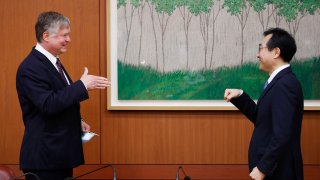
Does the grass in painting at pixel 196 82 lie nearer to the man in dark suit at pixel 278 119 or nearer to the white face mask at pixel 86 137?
the white face mask at pixel 86 137

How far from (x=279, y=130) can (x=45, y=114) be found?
125 cm

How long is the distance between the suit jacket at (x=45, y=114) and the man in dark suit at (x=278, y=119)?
0.99 m

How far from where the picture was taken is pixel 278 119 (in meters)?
2.25

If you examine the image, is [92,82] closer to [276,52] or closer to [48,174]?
[48,174]

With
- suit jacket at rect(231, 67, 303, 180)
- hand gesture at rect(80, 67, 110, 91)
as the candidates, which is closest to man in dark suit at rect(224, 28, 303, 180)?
suit jacket at rect(231, 67, 303, 180)

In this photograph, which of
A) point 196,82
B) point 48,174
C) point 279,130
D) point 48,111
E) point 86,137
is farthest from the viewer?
point 196,82

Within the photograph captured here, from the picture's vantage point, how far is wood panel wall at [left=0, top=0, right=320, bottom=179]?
3.64 metres

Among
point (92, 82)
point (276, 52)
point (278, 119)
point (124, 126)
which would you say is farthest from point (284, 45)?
point (124, 126)

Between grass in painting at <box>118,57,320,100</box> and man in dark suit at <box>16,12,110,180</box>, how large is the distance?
109cm

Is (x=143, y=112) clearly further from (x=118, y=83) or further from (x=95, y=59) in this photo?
(x=95, y=59)

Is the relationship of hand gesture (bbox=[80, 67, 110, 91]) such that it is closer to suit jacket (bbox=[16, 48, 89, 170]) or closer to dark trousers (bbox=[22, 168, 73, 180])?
suit jacket (bbox=[16, 48, 89, 170])

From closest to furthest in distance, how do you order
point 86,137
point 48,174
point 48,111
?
1. point 48,111
2. point 48,174
3. point 86,137

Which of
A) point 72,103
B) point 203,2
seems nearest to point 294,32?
point 203,2

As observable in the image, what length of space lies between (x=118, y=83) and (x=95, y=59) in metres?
0.27
